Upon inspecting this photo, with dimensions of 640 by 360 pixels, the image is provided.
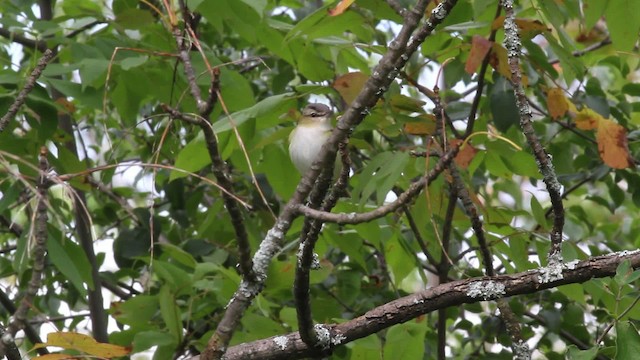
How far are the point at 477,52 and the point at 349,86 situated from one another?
418mm

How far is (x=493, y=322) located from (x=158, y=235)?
176cm

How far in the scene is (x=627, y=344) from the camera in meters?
2.32

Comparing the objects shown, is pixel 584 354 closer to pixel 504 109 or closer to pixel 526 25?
pixel 526 25

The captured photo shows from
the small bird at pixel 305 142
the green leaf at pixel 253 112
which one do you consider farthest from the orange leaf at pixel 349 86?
the small bird at pixel 305 142

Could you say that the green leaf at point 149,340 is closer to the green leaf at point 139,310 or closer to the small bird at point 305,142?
the green leaf at point 139,310

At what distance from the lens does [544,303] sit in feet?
15.8

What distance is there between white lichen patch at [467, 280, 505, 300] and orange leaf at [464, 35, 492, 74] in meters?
0.70

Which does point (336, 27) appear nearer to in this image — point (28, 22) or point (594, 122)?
point (594, 122)

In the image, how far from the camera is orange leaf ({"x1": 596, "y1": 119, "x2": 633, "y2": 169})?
315 centimetres

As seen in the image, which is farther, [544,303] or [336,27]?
[544,303]

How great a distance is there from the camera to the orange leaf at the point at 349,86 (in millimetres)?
2898

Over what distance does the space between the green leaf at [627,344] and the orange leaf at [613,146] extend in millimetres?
901

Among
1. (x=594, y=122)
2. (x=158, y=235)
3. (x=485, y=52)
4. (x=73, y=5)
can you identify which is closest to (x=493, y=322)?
(x=594, y=122)

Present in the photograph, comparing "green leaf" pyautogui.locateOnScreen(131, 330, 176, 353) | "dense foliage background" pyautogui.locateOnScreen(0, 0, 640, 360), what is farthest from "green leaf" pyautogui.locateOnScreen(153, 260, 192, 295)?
"green leaf" pyautogui.locateOnScreen(131, 330, 176, 353)
